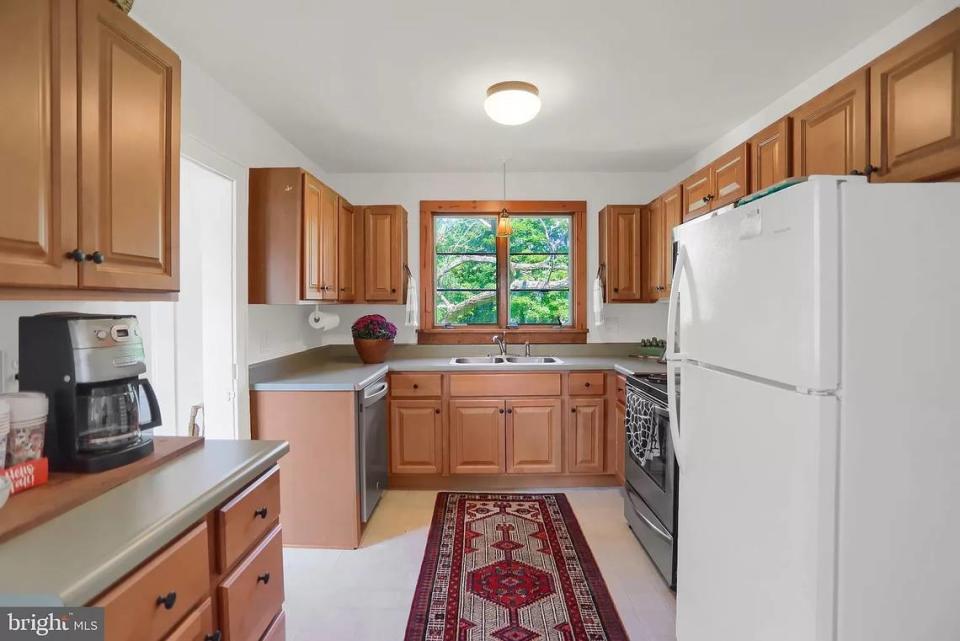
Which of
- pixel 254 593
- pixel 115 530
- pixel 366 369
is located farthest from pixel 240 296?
pixel 115 530

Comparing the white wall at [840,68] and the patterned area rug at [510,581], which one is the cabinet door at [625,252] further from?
the patterned area rug at [510,581]

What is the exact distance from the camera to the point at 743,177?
2285 mm

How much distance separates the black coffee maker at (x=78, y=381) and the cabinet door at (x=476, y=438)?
225cm

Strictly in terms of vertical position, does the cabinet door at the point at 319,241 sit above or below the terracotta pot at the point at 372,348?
above

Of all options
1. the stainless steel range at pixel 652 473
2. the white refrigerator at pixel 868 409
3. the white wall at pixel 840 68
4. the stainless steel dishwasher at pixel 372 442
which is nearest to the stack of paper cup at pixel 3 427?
the stainless steel dishwasher at pixel 372 442

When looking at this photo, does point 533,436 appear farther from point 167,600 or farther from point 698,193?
point 167,600

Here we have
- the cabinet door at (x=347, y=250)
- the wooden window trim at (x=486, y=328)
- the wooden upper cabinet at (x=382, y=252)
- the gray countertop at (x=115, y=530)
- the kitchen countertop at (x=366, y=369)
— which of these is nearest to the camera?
the gray countertop at (x=115, y=530)

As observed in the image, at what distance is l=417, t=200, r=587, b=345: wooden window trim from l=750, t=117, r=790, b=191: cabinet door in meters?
1.70

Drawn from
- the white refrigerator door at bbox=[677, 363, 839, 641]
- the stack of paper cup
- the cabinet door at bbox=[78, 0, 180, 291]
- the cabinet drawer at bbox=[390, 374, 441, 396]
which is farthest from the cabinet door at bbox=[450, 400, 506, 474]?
the stack of paper cup

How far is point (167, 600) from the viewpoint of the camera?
0.95 m

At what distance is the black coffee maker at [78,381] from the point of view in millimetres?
1156

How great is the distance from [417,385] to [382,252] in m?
1.04

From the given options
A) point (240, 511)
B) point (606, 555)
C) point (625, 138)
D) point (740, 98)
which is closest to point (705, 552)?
point (606, 555)

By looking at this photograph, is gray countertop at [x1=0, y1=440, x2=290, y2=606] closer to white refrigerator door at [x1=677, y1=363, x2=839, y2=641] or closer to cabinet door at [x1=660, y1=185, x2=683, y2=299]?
white refrigerator door at [x1=677, y1=363, x2=839, y2=641]
